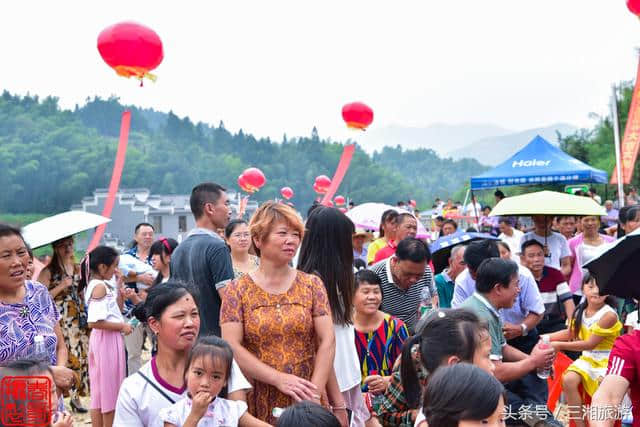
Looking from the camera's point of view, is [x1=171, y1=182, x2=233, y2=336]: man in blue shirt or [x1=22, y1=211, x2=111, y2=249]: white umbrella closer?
[x1=171, y1=182, x2=233, y2=336]: man in blue shirt

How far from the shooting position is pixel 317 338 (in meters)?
2.73

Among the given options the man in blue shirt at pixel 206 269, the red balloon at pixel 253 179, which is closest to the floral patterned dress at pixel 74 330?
the man in blue shirt at pixel 206 269

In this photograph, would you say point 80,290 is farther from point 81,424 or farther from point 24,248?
point 24,248

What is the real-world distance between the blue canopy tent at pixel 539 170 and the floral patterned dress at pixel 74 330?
23.9 ft

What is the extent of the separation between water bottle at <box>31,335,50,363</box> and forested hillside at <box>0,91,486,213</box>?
34.7 metres

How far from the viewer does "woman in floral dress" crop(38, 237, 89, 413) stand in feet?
15.4

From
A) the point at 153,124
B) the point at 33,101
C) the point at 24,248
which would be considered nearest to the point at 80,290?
the point at 24,248

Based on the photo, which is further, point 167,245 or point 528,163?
point 528,163

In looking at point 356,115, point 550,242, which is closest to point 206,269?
point 550,242

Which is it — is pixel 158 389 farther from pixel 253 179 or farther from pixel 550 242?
pixel 253 179

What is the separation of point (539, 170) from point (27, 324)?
354 inches

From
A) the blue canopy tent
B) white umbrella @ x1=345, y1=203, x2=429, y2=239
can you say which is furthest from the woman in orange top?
the blue canopy tent

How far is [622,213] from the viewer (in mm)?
5594

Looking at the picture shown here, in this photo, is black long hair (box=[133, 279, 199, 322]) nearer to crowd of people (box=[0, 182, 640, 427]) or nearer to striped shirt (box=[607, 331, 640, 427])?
crowd of people (box=[0, 182, 640, 427])
